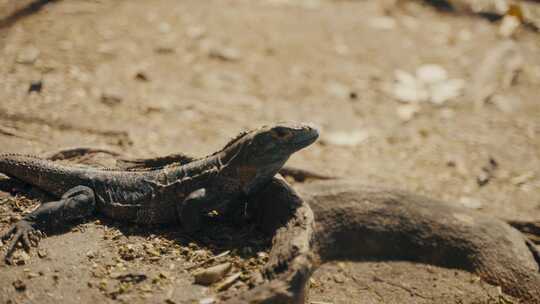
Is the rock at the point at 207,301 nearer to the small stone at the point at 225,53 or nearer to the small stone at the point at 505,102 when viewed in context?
the small stone at the point at 225,53

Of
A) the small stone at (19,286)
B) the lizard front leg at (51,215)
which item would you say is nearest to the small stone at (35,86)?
the lizard front leg at (51,215)

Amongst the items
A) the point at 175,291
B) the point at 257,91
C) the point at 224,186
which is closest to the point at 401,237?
the point at 224,186

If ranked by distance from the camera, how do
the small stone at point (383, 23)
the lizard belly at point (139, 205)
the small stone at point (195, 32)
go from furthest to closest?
the small stone at point (383, 23) → the small stone at point (195, 32) → the lizard belly at point (139, 205)

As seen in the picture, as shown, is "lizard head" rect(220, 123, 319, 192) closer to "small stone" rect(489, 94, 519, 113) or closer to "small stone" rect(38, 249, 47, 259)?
"small stone" rect(38, 249, 47, 259)

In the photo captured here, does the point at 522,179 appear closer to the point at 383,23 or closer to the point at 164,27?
the point at 383,23

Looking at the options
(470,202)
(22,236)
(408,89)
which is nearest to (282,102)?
(408,89)

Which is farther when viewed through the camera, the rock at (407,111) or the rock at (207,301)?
the rock at (407,111)
